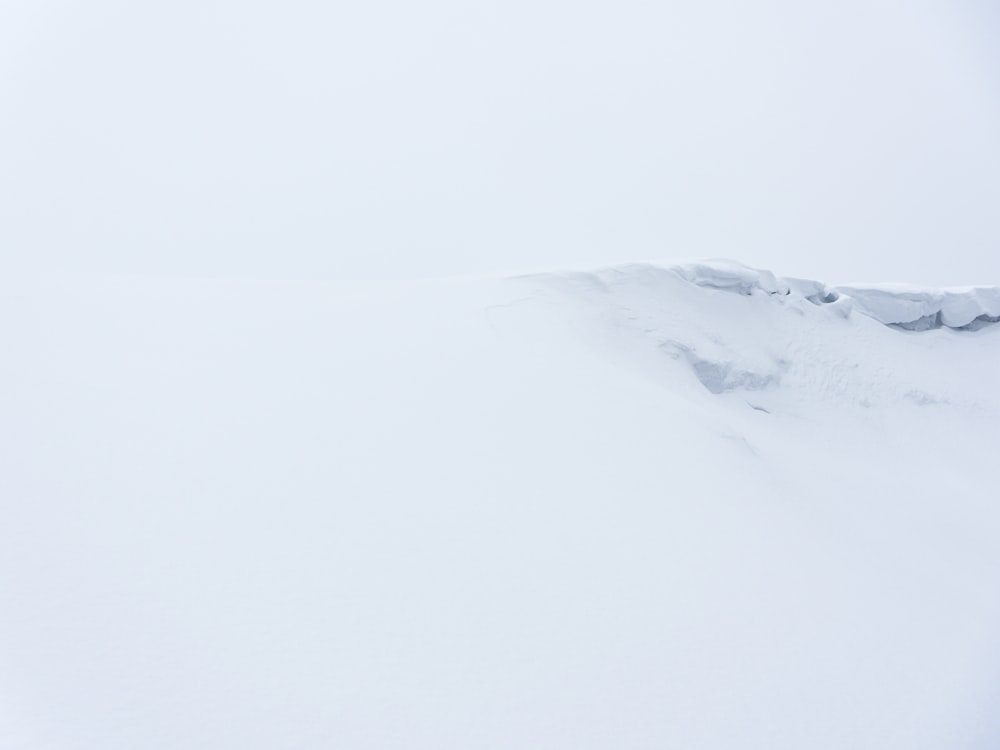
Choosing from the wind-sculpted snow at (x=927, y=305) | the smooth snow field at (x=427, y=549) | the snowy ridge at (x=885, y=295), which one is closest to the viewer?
the smooth snow field at (x=427, y=549)

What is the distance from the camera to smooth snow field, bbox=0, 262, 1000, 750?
6.59ft

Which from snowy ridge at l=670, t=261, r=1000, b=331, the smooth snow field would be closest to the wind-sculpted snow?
snowy ridge at l=670, t=261, r=1000, b=331

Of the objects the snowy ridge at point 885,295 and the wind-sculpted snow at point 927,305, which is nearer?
the snowy ridge at point 885,295

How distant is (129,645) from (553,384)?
301cm

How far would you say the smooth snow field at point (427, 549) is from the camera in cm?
201

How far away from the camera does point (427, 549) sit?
8.82 ft

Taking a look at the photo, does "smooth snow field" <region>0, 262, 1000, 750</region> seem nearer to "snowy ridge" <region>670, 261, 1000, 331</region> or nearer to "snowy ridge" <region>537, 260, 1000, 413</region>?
"snowy ridge" <region>537, 260, 1000, 413</region>

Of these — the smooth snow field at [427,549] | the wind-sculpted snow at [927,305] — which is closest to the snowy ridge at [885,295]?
the wind-sculpted snow at [927,305]

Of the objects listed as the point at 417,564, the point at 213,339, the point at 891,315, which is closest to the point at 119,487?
the point at 417,564

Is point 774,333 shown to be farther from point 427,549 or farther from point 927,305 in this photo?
point 427,549

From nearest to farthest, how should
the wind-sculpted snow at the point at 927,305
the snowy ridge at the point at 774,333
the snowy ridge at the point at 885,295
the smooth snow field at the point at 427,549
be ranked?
the smooth snow field at the point at 427,549, the snowy ridge at the point at 774,333, the snowy ridge at the point at 885,295, the wind-sculpted snow at the point at 927,305

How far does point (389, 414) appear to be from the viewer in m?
3.66

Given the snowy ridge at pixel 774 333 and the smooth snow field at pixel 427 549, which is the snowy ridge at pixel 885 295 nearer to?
the snowy ridge at pixel 774 333

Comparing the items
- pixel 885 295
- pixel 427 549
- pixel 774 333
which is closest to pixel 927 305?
pixel 885 295
